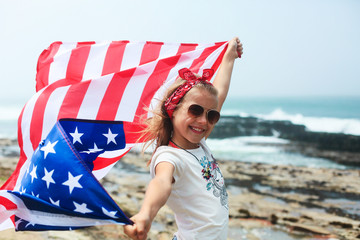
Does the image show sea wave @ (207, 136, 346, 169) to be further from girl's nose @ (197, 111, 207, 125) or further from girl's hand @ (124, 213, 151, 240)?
girl's hand @ (124, 213, 151, 240)

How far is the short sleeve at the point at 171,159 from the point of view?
1.77 meters

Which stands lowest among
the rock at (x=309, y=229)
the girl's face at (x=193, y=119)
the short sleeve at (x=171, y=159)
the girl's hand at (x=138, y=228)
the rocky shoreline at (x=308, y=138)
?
the rock at (x=309, y=229)

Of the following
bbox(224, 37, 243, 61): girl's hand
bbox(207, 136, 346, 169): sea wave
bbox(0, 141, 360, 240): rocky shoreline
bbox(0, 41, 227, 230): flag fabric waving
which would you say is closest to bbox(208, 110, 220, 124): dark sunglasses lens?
bbox(0, 41, 227, 230): flag fabric waving

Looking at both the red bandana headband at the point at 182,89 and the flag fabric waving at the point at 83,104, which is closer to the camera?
the flag fabric waving at the point at 83,104

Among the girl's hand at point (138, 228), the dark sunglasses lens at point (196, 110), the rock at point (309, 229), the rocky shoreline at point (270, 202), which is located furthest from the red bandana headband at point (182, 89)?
the rock at point (309, 229)

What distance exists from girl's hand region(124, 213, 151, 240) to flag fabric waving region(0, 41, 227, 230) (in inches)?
19.6

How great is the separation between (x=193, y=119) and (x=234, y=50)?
1325 millimetres

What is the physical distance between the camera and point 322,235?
5102 millimetres

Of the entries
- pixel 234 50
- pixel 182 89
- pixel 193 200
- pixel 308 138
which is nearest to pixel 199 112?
pixel 182 89

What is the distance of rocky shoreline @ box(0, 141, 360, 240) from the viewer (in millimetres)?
4919

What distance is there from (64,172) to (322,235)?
15.3 ft

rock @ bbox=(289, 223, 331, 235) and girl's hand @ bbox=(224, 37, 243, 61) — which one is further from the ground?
girl's hand @ bbox=(224, 37, 243, 61)

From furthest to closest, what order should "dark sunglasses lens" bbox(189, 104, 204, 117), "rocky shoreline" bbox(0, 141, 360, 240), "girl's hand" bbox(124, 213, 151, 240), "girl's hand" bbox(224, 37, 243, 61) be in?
1. "rocky shoreline" bbox(0, 141, 360, 240)
2. "girl's hand" bbox(224, 37, 243, 61)
3. "dark sunglasses lens" bbox(189, 104, 204, 117)
4. "girl's hand" bbox(124, 213, 151, 240)

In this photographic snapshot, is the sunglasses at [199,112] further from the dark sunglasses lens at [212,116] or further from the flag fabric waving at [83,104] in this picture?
the flag fabric waving at [83,104]
